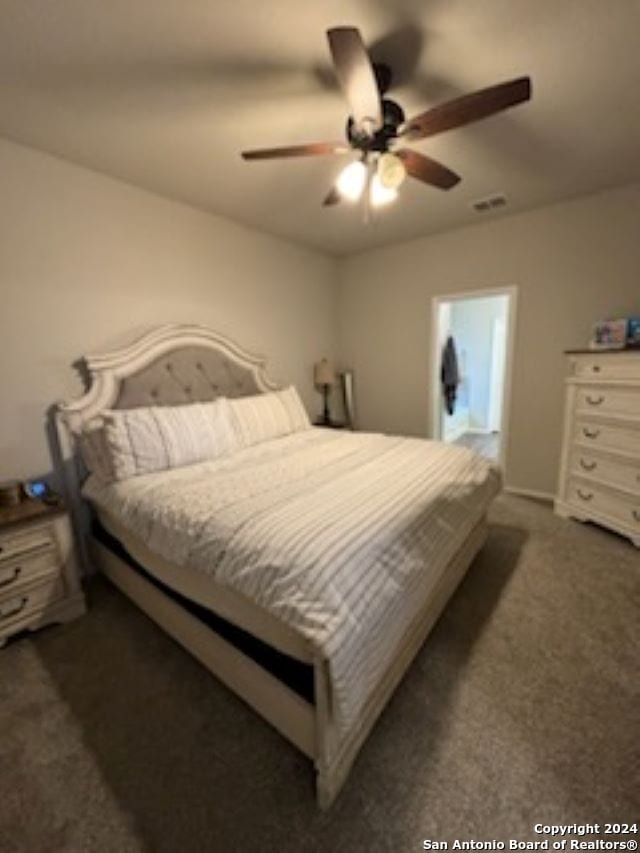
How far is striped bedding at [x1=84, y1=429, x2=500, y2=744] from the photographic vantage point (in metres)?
1.13

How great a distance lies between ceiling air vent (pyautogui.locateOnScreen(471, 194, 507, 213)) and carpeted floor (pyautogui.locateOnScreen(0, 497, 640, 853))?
2.81 m

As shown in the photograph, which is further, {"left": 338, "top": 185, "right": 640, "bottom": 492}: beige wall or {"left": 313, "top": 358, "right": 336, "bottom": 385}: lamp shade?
{"left": 313, "top": 358, "right": 336, "bottom": 385}: lamp shade

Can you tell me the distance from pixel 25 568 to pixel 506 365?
3732 millimetres

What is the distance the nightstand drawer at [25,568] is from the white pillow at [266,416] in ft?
4.01

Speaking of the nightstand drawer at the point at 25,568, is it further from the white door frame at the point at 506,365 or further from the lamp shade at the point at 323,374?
the white door frame at the point at 506,365

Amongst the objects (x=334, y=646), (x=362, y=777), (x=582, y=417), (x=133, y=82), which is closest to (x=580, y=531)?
(x=582, y=417)

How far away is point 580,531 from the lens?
9.25 ft

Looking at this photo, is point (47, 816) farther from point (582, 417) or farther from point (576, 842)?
point (582, 417)

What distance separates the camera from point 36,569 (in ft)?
6.19

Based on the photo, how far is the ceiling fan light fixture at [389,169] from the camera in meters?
1.57

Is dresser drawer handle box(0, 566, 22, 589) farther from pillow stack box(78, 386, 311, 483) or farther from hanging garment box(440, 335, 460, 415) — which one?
hanging garment box(440, 335, 460, 415)

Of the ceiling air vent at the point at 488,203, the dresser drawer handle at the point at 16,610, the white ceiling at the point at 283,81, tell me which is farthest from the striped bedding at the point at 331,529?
the ceiling air vent at the point at 488,203

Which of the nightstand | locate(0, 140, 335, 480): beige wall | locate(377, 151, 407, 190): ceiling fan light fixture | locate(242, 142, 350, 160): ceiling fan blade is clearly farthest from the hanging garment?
the nightstand

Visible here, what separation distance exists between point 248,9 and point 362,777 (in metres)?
2.59
